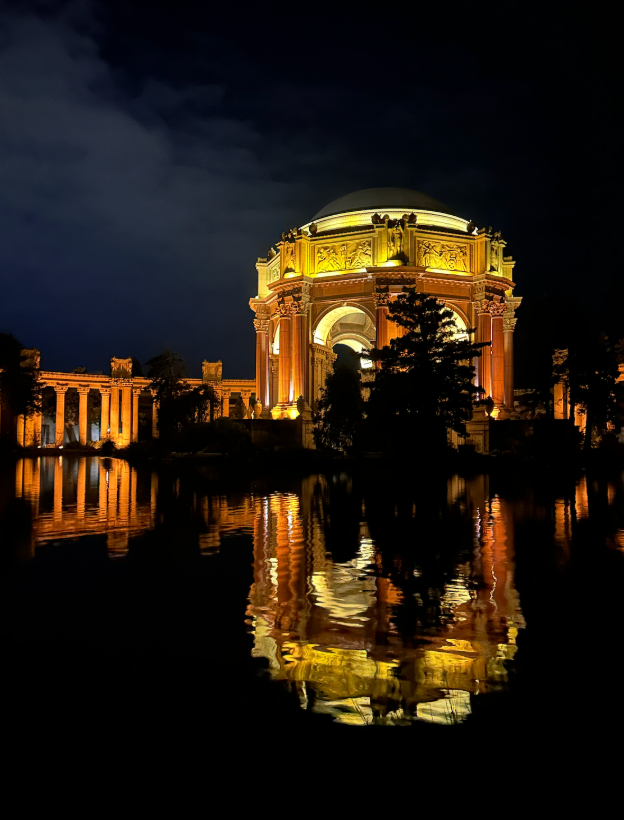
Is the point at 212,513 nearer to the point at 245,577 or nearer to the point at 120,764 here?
the point at 245,577

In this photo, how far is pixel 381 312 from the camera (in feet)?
104

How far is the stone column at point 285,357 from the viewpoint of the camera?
115 ft

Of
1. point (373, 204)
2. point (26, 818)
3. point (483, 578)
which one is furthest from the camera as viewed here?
point (373, 204)

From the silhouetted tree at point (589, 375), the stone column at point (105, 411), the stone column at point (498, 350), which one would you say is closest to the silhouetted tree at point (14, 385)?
the stone column at point (105, 411)

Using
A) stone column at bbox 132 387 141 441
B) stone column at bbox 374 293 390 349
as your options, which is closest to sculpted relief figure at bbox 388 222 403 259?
stone column at bbox 374 293 390 349

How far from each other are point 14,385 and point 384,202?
29.4 metres

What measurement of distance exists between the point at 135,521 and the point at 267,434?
2339 cm

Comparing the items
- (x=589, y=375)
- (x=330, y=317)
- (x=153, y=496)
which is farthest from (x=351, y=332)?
(x=153, y=496)

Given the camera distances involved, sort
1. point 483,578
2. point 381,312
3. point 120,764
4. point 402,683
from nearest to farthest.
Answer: point 120,764 → point 402,683 → point 483,578 → point 381,312

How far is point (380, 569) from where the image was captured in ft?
19.5

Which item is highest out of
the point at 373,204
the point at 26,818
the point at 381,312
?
the point at 373,204

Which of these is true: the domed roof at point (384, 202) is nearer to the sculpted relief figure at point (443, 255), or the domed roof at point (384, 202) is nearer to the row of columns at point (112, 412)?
the sculpted relief figure at point (443, 255)

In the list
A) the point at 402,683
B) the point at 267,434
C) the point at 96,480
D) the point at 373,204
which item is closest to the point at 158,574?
the point at 402,683

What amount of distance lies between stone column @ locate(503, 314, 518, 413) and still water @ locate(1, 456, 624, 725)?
21681 millimetres
